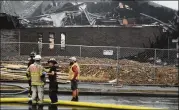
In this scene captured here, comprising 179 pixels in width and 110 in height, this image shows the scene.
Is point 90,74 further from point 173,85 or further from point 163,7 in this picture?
point 163,7

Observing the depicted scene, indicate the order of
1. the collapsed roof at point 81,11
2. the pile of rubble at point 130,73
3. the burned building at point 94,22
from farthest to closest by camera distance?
1. the collapsed roof at point 81,11
2. the burned building at point 94,22
3. the pile of rubble at point 130,73

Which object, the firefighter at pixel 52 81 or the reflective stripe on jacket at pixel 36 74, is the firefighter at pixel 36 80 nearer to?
the reflective stripe on jacket at pixel 36 74

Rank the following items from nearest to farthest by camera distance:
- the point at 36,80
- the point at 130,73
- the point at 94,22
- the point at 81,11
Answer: the point at 36,80, the point at 130,73, the point at 94,22, the point at 81,11

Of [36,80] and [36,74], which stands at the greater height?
[36,74]

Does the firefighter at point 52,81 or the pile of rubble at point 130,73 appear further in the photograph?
the pile of rubble at point 130,73

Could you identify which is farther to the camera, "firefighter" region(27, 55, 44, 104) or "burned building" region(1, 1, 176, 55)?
"burned building" region(1, 1, 176, 55)

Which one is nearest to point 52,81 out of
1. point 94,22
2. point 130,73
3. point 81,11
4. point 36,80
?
Answer: point 36,80

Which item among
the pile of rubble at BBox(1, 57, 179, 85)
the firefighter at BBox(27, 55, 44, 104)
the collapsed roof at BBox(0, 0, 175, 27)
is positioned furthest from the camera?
the collapsed roof at BBox(0, 0, 175, 27)

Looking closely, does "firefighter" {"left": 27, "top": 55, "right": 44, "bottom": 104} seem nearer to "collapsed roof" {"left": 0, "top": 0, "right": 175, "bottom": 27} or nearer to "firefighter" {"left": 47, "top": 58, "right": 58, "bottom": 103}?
"firefighter" {"left": 47, "top": 58, "right": 58, "bottom": 103}

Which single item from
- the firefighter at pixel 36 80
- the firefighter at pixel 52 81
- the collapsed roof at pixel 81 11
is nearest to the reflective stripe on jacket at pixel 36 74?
the firefighter at pixel 36 80

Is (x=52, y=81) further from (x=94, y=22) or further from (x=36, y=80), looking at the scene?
(x=94, y=22)

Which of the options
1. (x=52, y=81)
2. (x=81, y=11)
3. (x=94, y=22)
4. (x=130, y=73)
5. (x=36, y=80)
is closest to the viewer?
(x=36, y=80)

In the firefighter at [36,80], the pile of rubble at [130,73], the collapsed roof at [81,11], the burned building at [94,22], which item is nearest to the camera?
the firefighter at [36,80]

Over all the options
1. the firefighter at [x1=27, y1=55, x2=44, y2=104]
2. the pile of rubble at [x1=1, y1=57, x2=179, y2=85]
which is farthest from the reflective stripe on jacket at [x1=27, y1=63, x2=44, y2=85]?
the pile of rubble at [x1=1, y1=57, x2=179, y2=85]
